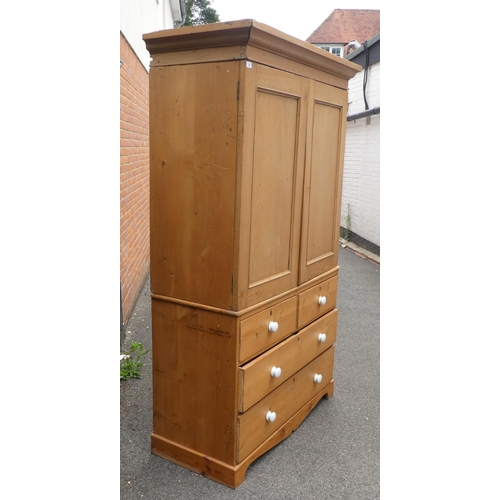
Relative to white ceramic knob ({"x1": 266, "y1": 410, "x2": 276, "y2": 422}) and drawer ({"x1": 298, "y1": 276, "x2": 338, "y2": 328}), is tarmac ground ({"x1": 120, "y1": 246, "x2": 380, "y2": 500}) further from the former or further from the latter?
drawer ({"x1": 298, "y1": 276, "x2": 338, "y2": 328})

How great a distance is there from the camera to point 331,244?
3658mm

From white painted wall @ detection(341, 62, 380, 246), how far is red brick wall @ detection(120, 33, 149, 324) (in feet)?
14.2

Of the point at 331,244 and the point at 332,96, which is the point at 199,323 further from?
the point at 332,96

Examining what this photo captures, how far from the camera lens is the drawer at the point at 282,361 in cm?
284

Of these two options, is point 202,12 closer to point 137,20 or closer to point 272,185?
point 137,20

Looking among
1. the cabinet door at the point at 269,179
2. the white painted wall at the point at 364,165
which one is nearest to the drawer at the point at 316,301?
the cabinet door at the point at 269,179

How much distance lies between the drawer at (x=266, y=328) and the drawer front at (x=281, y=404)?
0.34 meters

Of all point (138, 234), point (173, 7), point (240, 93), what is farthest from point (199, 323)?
point (173, 7)

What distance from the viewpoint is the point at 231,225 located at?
2.63 metres

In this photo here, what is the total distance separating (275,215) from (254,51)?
894 mm

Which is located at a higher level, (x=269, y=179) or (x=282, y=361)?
(x=269, y=179)

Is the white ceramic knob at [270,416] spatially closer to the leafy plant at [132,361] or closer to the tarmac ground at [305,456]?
the tarmac ground at [305,456]

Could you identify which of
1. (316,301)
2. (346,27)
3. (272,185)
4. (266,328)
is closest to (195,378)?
(266,328)

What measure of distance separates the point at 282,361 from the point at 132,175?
130 inches
